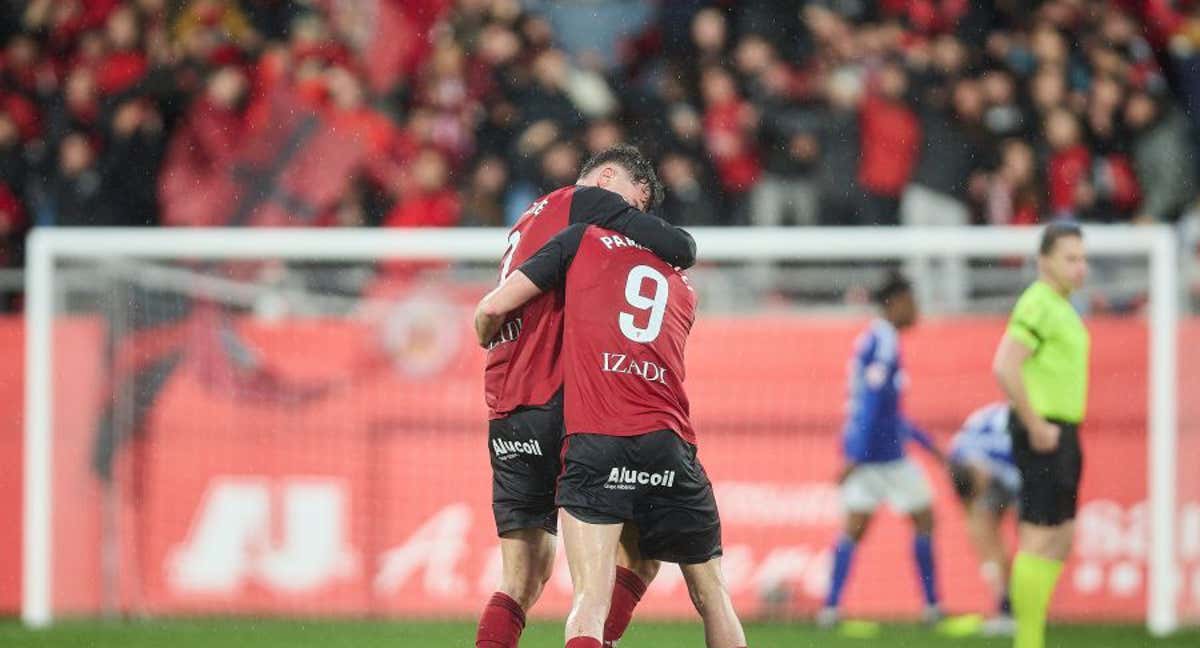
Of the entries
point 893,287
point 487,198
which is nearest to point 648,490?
point 893,287

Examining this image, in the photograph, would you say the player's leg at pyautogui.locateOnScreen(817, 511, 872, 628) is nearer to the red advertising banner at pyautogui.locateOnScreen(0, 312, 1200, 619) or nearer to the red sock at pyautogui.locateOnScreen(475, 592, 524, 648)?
the red advertising banner at pyautogui.locateOnScreen(0, 312, 1200, 619)

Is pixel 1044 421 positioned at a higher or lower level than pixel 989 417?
higher

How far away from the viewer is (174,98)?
11570 millimetres

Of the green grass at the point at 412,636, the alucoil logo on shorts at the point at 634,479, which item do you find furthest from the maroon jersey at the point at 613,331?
the green grass at the point at 412,636

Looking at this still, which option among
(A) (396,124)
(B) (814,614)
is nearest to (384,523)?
(B) (814,614)

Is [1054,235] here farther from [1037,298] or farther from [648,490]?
[648,490]

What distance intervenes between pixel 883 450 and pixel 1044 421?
107 inches

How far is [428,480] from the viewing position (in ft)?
32.7

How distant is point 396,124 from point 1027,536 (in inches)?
245

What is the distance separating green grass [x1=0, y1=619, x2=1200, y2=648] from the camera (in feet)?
28.0

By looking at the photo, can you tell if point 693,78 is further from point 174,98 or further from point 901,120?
point 174,98

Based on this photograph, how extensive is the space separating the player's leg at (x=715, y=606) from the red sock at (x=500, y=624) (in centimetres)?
58

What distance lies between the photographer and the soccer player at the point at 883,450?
31.3 feet

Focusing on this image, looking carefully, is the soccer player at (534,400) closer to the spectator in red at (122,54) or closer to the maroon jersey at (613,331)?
the maroon jersey at (613,331)
